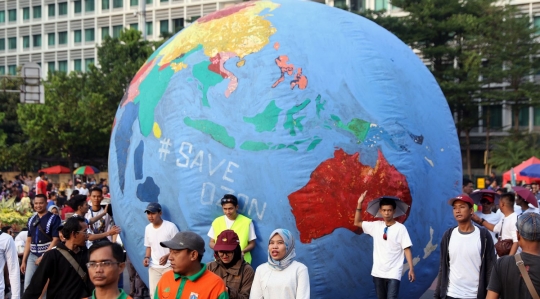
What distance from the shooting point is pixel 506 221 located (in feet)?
31.4

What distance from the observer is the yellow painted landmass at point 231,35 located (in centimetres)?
895

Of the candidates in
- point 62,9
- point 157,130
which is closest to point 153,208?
point 157,130

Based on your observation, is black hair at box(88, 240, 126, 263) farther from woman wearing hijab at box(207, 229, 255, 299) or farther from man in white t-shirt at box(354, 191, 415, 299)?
man in white t-shirt at box(354, 191, 415, 299)

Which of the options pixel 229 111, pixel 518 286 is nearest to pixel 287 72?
pixel 229 111

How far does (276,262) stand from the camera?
6.23m

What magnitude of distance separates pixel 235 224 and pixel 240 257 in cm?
140

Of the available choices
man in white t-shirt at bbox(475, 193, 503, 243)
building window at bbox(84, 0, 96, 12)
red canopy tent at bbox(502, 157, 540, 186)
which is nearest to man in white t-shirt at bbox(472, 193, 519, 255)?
man in white t-shirt at bbox(475, 193, 503, 243)

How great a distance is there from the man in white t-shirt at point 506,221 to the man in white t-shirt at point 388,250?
188cm

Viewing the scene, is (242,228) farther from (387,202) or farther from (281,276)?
(281,276)

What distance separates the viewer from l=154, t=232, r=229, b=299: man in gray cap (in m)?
5.31

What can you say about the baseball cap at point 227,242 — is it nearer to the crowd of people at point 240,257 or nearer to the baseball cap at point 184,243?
the crowd of people at point 240,257

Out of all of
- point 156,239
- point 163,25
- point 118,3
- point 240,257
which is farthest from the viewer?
point 118,3

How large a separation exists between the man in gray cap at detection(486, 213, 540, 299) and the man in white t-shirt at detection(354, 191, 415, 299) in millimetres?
2774

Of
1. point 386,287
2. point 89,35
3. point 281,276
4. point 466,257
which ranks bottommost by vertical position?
point 386,287
